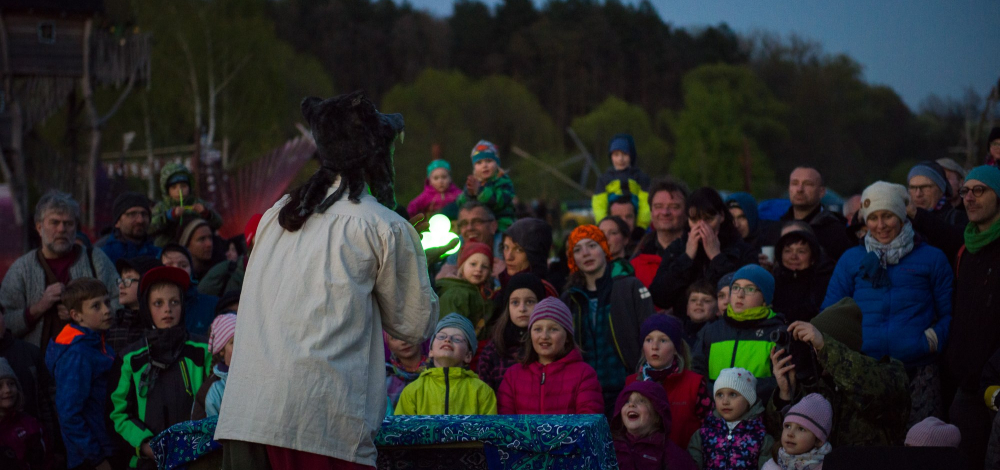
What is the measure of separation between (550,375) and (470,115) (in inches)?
2174

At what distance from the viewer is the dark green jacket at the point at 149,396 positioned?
546 centimetres

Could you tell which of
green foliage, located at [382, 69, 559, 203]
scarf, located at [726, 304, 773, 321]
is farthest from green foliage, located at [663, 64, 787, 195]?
scarf, located at [726, 304, 773, 321]

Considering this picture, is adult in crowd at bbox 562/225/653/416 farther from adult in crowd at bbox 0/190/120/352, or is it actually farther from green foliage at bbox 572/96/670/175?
green foliage at bbox 572/96/670/175

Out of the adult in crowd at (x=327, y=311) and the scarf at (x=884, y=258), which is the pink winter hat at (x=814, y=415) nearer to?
the scarf at (x=884, y=258)

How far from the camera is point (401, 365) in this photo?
562cm

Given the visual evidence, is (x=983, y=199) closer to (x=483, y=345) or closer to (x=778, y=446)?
(x=778, y=446)

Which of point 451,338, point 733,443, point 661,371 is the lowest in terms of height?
point 733,443

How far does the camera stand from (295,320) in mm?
2906

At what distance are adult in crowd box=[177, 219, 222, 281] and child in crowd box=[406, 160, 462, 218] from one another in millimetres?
1825

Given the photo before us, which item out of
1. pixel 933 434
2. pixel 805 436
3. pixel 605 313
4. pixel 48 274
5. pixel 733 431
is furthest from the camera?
pixel 48 274

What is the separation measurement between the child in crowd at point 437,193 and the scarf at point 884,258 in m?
3.85

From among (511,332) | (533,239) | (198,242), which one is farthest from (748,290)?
(198,242)

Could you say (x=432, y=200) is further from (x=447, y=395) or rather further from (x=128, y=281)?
(x=447, y=395)

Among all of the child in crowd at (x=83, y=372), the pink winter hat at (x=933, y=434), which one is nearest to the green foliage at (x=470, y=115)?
the child in crowd at (x=83, y=372)
